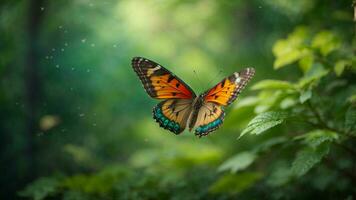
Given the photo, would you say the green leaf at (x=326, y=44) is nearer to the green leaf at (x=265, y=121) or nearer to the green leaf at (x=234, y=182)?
the green leaf at (x=265, y=121)

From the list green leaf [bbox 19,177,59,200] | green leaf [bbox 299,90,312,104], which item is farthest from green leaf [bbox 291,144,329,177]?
green leaf [bbox 19,177,59,200]

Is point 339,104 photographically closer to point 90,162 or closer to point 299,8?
point 299,8

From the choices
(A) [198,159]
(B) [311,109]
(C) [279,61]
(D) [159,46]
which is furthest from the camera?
(D) [159,46]

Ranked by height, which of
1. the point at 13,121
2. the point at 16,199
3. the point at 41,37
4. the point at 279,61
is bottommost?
the point at 279,61

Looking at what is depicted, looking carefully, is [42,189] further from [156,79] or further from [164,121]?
[156,79]

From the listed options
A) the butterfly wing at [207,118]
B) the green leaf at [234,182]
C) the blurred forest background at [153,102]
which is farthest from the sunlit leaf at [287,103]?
the green leaf at [234,182]

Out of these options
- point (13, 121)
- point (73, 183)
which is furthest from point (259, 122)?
point (13, 121)

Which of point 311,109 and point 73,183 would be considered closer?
point 311,109
